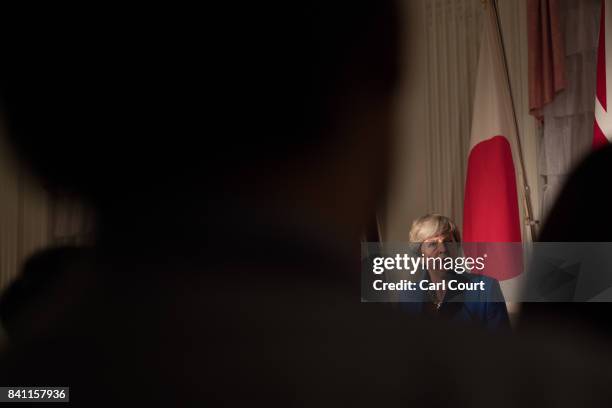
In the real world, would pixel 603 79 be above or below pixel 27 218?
above

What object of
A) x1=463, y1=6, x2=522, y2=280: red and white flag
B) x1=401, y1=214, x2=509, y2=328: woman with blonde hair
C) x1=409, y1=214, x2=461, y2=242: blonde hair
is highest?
x1=463, y1=6, x2=522, y2=280: red and white flag

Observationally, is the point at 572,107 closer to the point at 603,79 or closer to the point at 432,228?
the point at 603,79

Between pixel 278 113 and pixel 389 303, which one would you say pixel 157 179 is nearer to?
pixel 278 113

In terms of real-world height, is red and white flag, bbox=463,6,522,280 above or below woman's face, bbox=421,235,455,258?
above

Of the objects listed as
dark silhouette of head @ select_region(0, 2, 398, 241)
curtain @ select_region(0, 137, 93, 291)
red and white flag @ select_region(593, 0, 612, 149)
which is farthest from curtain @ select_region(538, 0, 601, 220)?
curtain @ select_region(0, 137, 93, 291)

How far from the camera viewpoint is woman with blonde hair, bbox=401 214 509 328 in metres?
0.57

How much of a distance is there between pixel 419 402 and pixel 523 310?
0.15m

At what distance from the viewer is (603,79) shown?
669 millimetres

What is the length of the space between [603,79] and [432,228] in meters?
0.29

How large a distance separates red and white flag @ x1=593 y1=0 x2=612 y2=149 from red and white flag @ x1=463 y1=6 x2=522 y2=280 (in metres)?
0.10

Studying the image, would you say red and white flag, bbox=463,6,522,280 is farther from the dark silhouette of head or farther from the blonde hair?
the dark silhouette of head

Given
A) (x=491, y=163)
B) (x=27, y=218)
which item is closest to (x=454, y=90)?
(x=491, y=163)

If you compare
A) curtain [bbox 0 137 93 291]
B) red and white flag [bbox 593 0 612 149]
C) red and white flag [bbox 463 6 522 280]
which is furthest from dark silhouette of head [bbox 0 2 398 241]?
red and white flag [bbox 593 0 612 149]

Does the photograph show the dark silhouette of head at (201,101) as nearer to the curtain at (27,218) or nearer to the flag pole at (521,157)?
the curtain at (27,218)
